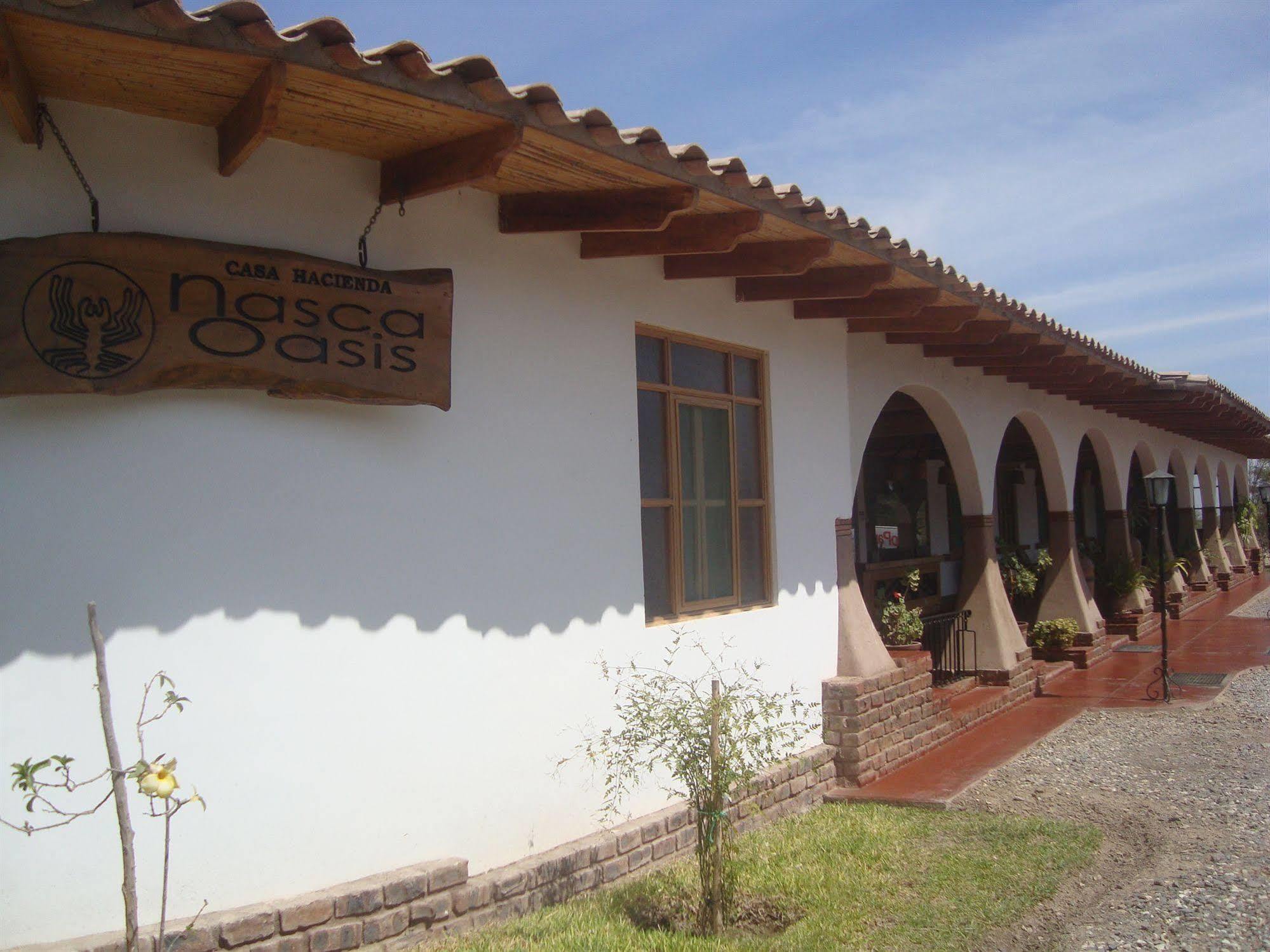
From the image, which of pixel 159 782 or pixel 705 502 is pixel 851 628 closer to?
pixel 705 502

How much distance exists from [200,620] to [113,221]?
1398 mm

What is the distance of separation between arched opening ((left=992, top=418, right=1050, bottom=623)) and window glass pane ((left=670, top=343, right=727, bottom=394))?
8.08 m

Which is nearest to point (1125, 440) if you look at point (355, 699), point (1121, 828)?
point (1121, 828)

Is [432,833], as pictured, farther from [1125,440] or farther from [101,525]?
[1125,440]

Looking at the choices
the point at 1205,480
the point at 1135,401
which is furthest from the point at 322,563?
the point at 1205,480

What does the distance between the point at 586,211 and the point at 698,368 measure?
5.32ft

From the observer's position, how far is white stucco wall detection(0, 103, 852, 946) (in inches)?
140

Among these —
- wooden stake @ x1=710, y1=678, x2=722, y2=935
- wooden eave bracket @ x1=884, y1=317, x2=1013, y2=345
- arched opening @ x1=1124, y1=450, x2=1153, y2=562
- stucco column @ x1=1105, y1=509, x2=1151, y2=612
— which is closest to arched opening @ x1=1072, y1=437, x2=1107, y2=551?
arched opening @ x1=1124, y1=450, x2=1153, y2=562

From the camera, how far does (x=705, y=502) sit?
6.29m

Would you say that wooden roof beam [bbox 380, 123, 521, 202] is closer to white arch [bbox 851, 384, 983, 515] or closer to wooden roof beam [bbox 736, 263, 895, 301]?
wooden roof beam [bbox 736, 263, 895, 301]

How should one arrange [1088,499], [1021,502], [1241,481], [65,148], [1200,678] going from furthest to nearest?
1. [1241,481]
2. [1088,499]
3. [1021,502]
4. [1200,678]
5. [65,148]

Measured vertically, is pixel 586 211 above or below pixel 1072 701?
above

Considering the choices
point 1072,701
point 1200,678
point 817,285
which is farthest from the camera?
point 1200,678

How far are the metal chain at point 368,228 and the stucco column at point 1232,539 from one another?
25062mm
